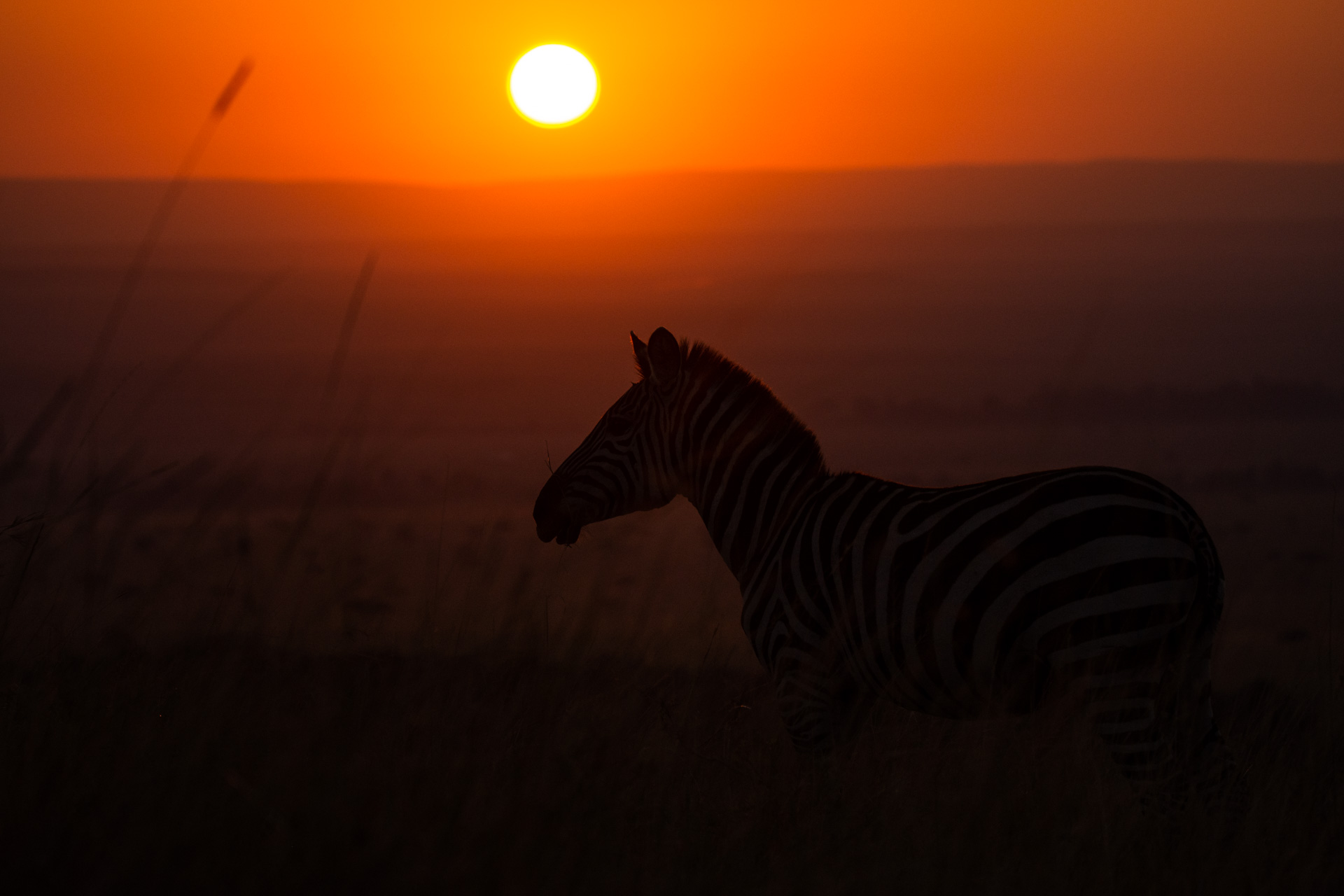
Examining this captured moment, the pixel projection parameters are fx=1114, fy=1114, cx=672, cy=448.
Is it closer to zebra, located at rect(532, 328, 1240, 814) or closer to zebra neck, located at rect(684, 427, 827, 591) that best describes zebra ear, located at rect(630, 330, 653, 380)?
zebra neck, located at rect(684, 427, 827, 591)

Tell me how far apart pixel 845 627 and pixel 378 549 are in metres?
6.89

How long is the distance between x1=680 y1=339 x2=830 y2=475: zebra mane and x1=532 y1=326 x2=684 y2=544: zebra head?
0.28 feet

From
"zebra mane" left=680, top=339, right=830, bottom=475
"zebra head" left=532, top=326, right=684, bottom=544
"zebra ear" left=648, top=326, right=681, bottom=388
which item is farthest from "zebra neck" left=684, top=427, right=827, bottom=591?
"zebra ear" left=648, top=326, right=681, bottom=388

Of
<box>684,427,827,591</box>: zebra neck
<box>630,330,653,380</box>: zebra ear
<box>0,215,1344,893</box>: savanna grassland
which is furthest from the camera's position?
<box>630,330,653,380</box>: zebra ear

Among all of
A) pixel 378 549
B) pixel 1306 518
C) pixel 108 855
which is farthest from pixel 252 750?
pixel 1306 518

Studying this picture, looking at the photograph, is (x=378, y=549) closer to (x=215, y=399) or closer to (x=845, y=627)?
(x=845, y=627)

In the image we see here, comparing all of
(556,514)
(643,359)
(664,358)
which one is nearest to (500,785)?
(556,514)

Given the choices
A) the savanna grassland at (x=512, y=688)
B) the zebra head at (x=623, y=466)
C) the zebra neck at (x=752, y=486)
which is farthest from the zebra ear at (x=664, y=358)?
the savanna grassland at (x=512, y=688)

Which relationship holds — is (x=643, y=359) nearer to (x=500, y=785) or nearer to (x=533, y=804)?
(x=500, y=785)

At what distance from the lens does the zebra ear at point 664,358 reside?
4777 mm

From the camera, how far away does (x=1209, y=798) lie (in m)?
3.39

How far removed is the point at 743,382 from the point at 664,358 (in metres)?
0.35

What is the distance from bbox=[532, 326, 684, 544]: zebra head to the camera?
16.2 feet

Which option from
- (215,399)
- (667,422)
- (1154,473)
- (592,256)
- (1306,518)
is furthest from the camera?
(592,256)
